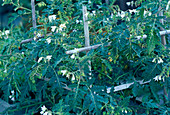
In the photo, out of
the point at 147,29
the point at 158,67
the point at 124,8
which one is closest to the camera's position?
the point at 147,29

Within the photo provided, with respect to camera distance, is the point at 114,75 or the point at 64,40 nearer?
the point at 64,40

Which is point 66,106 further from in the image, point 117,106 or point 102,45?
point 102,45

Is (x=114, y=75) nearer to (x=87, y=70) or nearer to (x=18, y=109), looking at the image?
(x=87, y=70)

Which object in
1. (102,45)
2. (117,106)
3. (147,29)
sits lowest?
(117,106)

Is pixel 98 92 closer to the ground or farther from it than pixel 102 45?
closer to the ground

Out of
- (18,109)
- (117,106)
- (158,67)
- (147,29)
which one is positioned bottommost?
(18,109)

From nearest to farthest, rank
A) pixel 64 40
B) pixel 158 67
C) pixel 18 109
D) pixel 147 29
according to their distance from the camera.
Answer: pixel 147 29
pixel 158 67
pixel 64 40
pixel 18 109

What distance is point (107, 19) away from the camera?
192cm

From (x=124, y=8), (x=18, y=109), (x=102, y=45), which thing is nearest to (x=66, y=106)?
(x=102, y=45)

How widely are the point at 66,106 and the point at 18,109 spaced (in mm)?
607

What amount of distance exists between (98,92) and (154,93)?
432 millimetres

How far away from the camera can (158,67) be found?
1.69 metres

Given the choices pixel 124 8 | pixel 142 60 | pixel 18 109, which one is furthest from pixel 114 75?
pixel 124 8

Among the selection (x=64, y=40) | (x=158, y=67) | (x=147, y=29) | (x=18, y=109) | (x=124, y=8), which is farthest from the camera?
(x=124, y=8)
